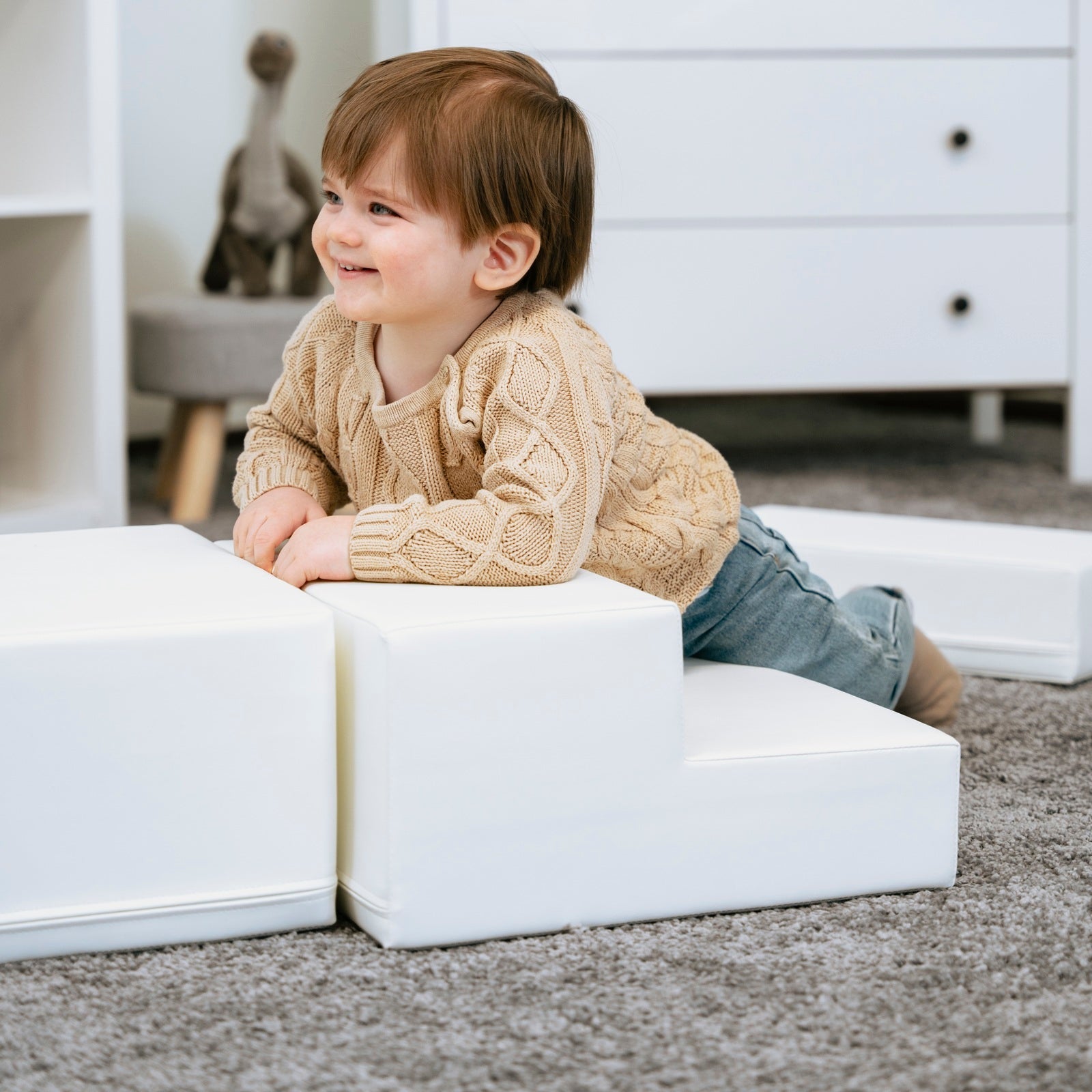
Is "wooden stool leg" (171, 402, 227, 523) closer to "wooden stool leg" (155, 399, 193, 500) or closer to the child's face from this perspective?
"wooden stool leg" (155, 399, 193, 500)

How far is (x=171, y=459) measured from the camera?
7.00 feet

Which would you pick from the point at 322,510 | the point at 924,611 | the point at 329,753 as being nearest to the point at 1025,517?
the point at 924,611

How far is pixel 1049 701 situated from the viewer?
130 centimetres

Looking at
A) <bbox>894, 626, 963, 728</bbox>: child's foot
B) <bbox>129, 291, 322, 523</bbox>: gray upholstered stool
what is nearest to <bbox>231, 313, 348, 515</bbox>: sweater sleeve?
<bbox>894, 626, 963, 728</bbox>: child's foot

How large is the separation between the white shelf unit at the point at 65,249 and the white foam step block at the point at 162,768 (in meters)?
1.01

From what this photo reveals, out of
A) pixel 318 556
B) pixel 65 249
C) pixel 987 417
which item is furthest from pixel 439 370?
pixel 987 417

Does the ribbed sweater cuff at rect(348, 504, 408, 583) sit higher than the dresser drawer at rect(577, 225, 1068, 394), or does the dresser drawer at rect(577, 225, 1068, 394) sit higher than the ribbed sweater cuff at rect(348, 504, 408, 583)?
the dresser drawer at rect(577, 225, 1068, 394)

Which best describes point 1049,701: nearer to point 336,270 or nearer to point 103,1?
point 336,270

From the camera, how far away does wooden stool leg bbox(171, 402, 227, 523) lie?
197 cm

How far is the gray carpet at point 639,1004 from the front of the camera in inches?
26.8

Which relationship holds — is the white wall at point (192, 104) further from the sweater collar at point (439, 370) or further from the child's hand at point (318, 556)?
the child's hand at point (318, 556)

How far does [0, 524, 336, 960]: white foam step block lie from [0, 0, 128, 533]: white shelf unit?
3.33 ft

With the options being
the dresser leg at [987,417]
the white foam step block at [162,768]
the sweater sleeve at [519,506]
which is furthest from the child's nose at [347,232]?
the dresser leg at [987,417]

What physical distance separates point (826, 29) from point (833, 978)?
1581 mm
